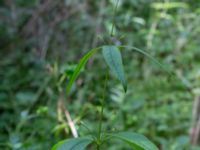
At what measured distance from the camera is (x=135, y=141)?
0.77 m

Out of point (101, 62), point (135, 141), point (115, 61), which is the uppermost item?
point (115, 61)

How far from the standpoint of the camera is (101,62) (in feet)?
8.76

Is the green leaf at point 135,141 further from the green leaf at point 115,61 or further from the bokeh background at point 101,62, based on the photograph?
the bokeh background at point 101,62

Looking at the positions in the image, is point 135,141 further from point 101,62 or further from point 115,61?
point 101,62

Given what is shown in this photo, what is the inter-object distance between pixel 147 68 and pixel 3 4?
45.1 inches

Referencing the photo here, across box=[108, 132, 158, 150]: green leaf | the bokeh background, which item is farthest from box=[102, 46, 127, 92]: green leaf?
the bokeh background

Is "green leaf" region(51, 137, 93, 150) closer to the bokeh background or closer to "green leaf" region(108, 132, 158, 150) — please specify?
"green leaf" region(108, 132, 158, 150)

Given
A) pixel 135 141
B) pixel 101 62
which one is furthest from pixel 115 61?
pixel 101 62

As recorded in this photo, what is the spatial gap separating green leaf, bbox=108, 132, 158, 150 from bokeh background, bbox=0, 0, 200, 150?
1150mm

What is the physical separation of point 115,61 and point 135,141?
0.49 ft

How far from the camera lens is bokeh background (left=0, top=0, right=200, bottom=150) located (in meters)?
2.16

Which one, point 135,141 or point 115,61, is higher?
point 115,61

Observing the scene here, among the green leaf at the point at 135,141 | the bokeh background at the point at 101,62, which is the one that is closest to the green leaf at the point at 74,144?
the green leaf at the point at 135,141

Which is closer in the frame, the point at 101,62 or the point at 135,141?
the point at 135,141
